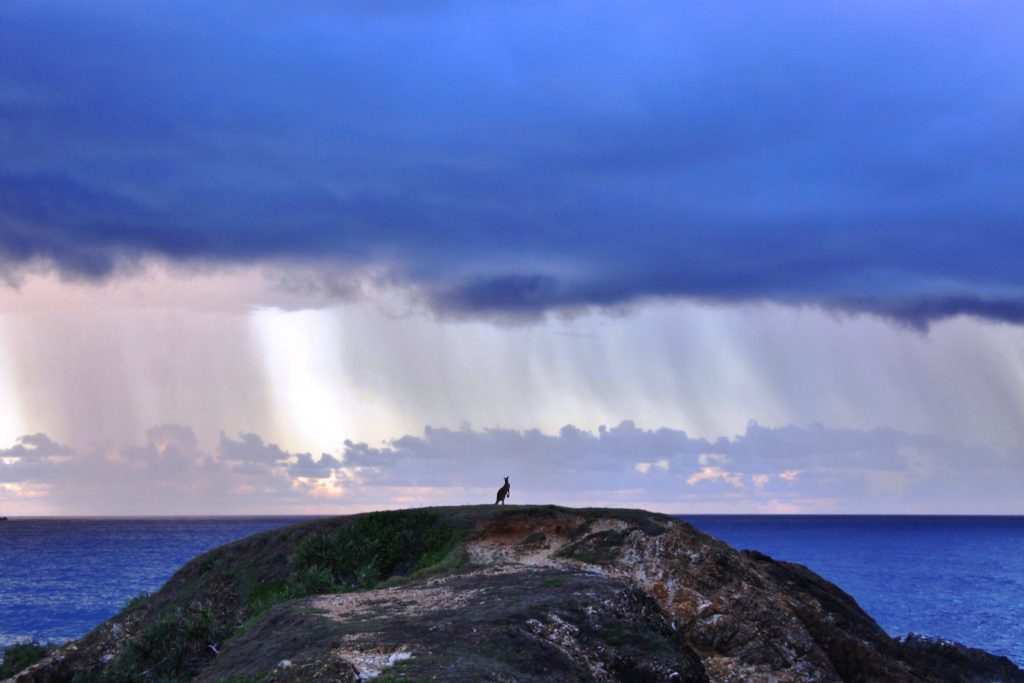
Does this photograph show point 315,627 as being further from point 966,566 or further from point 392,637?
point 966,566

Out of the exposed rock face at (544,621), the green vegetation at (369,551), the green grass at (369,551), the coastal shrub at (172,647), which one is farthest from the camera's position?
the green vegetation at (369,551)

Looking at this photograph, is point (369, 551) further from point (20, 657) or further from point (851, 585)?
point (851, 585)

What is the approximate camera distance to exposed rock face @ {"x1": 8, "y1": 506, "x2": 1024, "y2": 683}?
18.3 meters

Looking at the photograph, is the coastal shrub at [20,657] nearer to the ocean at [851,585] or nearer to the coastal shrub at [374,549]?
the coastal shrub at [374,549]

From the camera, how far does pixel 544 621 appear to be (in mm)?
20438

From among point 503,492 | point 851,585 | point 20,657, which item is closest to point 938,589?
point 851,585

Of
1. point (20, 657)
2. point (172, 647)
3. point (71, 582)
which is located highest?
point (172, 647)

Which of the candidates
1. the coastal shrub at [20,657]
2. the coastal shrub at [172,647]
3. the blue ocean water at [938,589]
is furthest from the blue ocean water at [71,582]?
the blue ocean water at [938,589]

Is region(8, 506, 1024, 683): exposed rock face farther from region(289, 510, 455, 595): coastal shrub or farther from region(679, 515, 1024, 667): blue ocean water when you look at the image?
region(679, 515, 1024, 667): blue ocean water

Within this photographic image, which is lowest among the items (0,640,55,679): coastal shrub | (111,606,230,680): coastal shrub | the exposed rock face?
(0,640,55,679): coastal shrub

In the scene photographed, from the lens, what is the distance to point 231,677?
58.9 feet

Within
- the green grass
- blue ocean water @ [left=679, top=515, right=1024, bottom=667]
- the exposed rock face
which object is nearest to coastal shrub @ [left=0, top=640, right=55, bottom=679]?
the exposed rock face

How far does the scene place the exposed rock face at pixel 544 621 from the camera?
18.3m

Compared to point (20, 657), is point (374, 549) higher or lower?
higher
